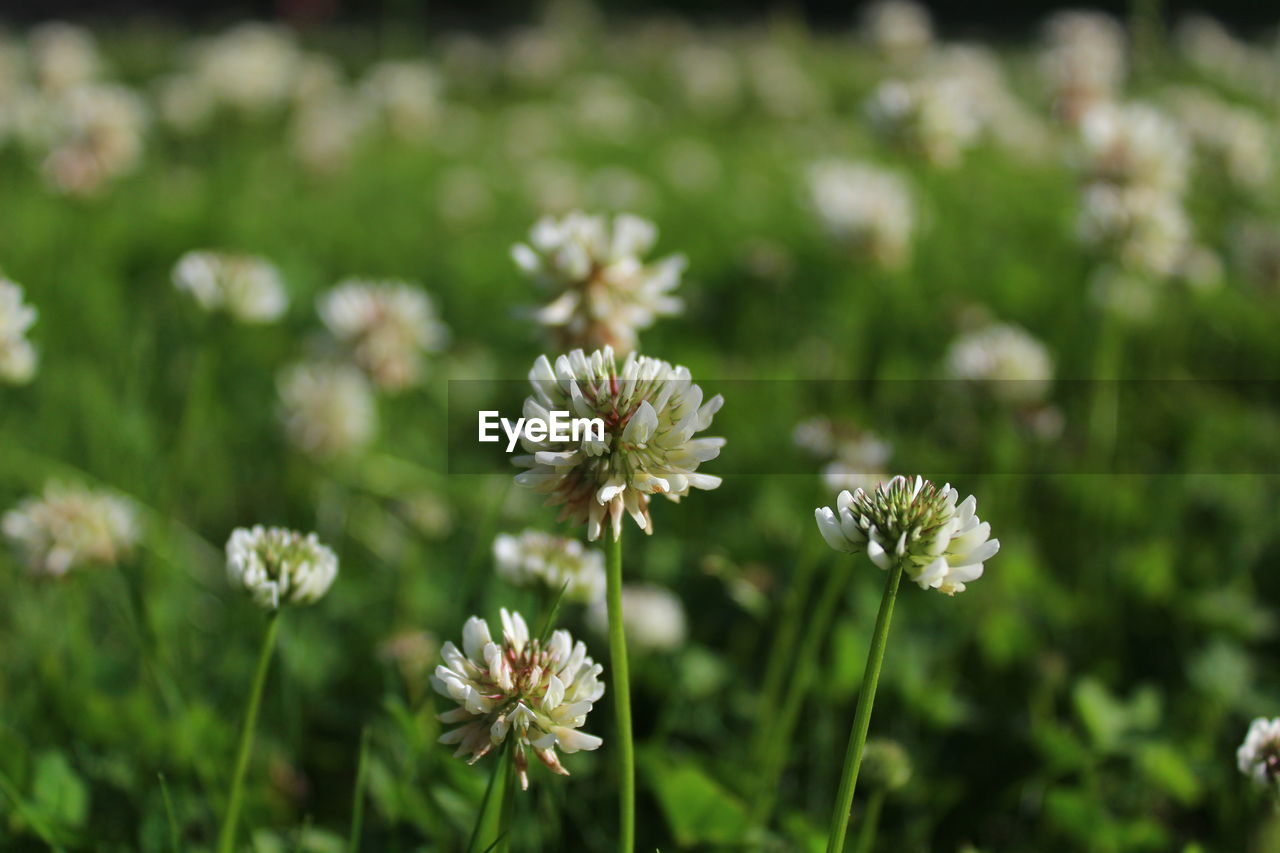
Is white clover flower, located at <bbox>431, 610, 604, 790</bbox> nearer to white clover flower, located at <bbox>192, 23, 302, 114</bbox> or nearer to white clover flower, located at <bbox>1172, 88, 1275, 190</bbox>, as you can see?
white clover flower, located at <bbox>1172, 88, 1275, 190</bbox>

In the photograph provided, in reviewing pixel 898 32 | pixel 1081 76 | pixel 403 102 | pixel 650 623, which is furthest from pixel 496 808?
pixel 403 102

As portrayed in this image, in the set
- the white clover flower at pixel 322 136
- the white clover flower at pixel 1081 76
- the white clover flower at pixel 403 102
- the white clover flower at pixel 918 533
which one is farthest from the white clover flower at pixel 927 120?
the white clover flower at pixel 403 102

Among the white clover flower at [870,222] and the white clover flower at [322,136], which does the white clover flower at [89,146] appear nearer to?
the white clover flower at [870,222]

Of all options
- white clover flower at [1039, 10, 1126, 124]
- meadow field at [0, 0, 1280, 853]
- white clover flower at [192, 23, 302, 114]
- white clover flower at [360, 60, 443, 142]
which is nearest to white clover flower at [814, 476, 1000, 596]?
meadow field at [0, 0, 1280, 853]

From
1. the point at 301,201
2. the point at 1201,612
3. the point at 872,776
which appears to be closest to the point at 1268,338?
the point at 1201,612

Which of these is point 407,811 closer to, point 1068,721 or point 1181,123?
point 1068,721
